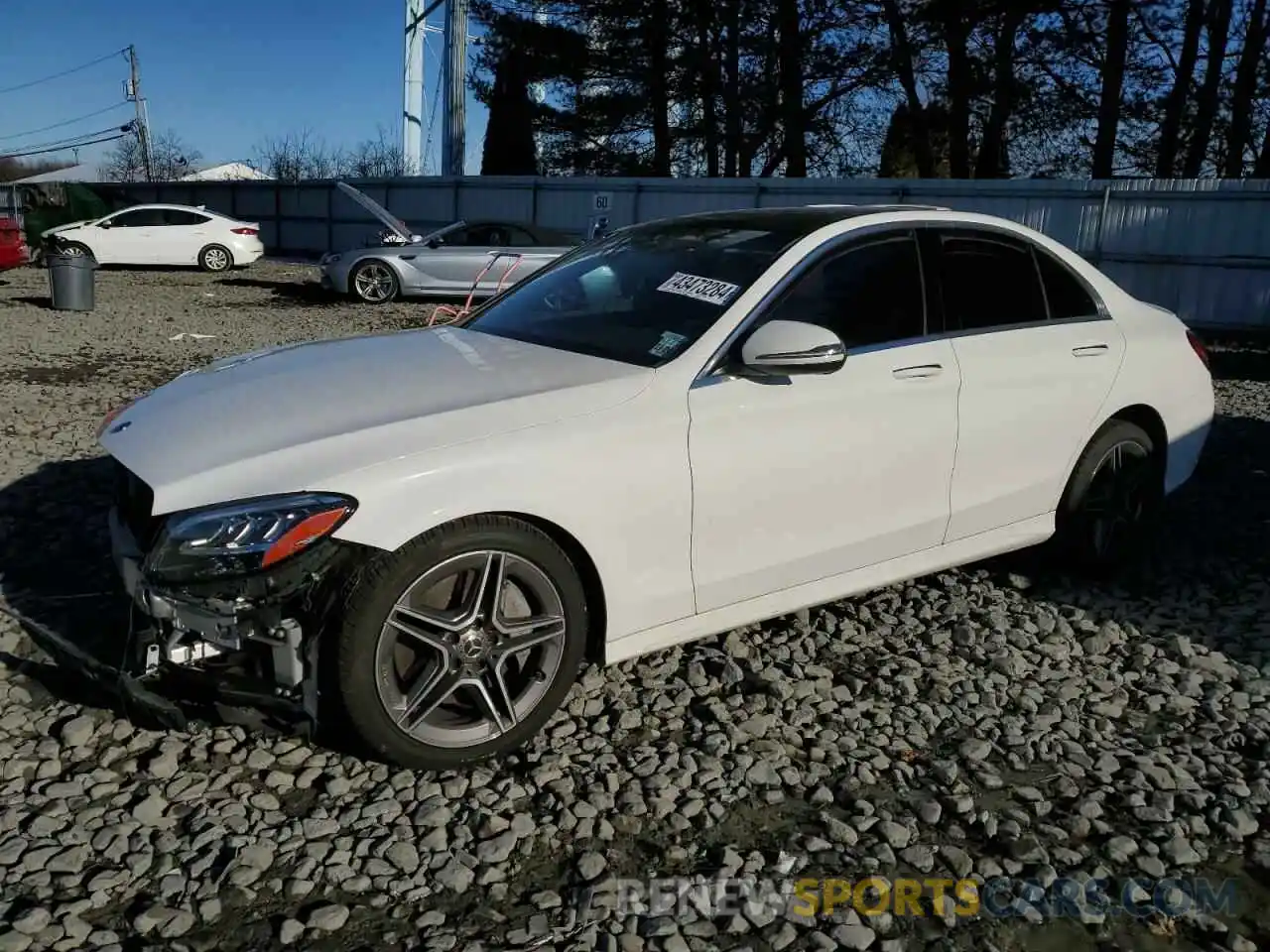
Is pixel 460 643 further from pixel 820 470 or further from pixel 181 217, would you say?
pixel 181 217

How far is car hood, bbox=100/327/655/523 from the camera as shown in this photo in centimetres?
278

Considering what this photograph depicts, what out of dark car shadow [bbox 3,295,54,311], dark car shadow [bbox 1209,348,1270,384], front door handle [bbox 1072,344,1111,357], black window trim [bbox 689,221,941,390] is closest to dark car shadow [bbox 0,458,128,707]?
black window trim [bbox 689,221,941,390]

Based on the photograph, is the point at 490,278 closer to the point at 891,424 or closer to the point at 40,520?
the point at 40,520

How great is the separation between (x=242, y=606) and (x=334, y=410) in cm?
66

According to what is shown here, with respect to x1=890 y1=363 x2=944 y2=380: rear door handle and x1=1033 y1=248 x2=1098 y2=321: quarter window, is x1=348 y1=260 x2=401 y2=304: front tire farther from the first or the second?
x1=890 y1=363 x2=944 y2=380: rear door handle

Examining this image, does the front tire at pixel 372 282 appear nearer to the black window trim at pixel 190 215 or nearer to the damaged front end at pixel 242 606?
the black window trim at pixel 190 215

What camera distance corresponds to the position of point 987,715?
3.49 meters

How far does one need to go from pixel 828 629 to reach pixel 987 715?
774mm

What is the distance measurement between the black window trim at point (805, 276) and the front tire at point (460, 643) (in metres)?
0.79

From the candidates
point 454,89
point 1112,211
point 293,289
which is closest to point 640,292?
point 1112,211

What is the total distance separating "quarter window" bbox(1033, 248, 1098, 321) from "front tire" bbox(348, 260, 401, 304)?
530 inches

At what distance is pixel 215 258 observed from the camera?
73.0 feet

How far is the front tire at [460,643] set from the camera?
2.74 meters

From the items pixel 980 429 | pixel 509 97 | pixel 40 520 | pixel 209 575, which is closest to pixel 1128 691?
pixel 980 429
